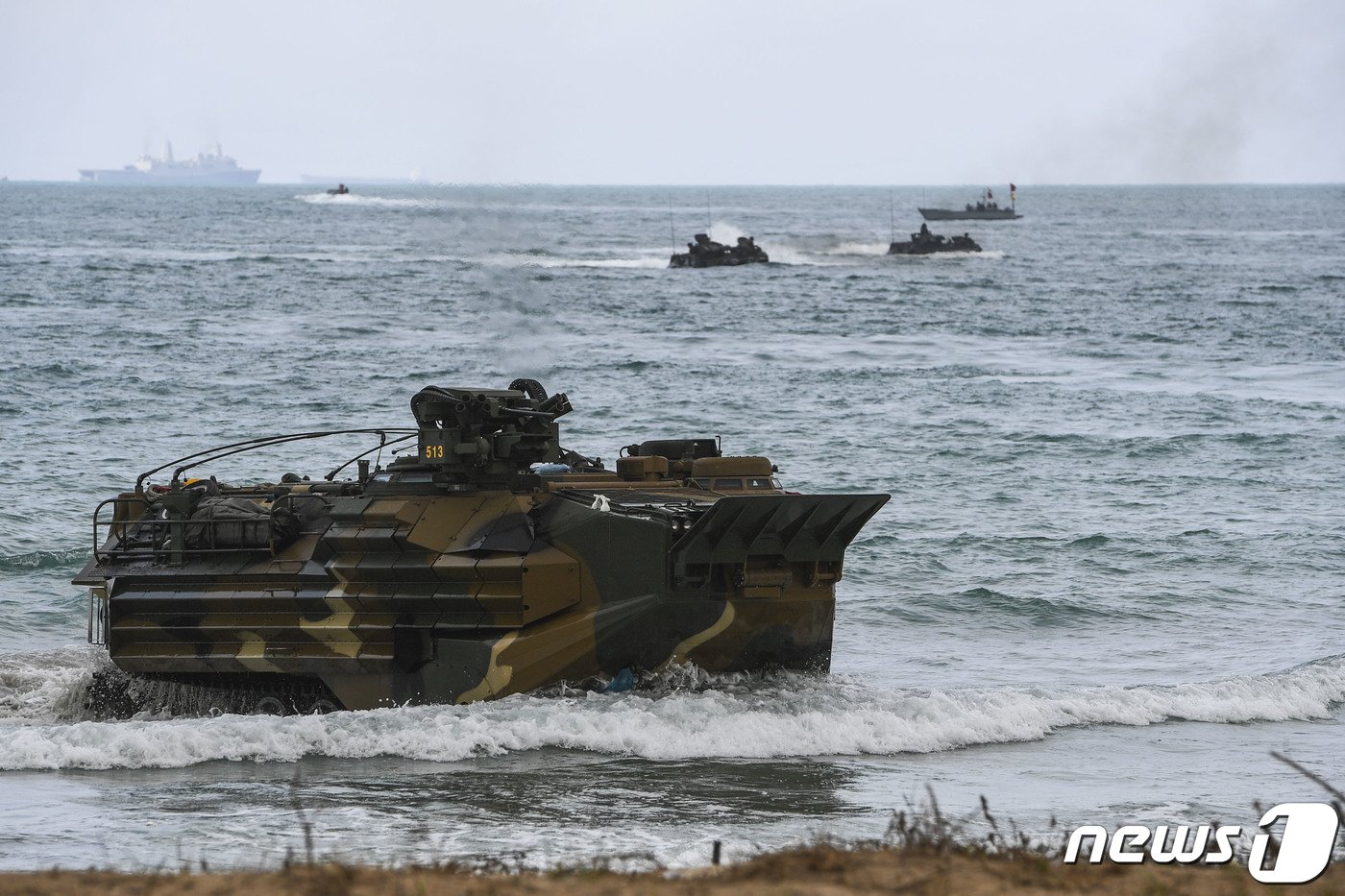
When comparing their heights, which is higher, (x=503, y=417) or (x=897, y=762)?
(x=503, y=417)

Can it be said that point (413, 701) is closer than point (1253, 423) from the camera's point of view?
Yes

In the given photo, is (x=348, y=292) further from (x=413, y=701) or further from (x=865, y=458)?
(x=413, y=701)

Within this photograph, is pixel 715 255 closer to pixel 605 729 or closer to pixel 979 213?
pixel 979 213

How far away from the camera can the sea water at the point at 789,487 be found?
14.2 m

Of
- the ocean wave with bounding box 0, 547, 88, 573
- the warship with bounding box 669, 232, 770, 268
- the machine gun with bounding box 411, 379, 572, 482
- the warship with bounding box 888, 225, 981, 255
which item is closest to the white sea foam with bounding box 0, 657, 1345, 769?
the machine gun with bounding box 411, 379, 572, 482

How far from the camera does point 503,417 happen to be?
17281 millimetres

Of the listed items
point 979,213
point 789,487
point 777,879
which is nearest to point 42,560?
point 789,487

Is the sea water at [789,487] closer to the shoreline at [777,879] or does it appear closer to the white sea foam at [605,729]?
the white sea foam at [605,729]

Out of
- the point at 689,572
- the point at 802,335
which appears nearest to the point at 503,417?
the point at 689,572

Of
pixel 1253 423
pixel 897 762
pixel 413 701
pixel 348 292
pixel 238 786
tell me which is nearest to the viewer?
pixel 238 786

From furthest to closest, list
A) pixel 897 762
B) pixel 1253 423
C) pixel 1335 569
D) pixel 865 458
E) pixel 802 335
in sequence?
pixel 802 335 < pixel 1253 423 < pixel 865 458 < pixel 1335 569 < pixel 897 762

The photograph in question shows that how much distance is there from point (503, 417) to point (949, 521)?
1287 centimetres

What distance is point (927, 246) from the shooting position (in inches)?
3844

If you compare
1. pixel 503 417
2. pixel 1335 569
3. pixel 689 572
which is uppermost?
pixel 503 417
